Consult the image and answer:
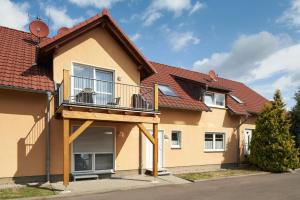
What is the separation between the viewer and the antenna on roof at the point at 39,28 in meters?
14.8

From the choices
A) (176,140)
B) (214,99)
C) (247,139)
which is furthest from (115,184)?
(247,139)

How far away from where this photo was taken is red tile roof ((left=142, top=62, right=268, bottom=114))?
16.9 meters

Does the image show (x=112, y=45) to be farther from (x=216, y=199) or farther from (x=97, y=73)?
(x=216, y=199)

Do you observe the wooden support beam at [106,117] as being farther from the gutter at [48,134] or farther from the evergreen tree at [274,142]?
the evergreen tree at [274,142]

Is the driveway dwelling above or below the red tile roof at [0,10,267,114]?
below

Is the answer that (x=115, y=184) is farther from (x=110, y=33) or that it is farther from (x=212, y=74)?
(x=212, y=74)

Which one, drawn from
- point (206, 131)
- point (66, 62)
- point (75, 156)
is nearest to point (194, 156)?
point (206, 131)

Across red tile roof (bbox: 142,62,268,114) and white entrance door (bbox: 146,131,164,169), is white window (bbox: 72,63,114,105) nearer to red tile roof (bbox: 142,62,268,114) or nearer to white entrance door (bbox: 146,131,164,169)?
red tile roof (bbox: 142,62,268,114)

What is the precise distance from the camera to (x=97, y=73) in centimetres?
1402

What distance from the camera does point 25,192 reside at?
10.3 metres

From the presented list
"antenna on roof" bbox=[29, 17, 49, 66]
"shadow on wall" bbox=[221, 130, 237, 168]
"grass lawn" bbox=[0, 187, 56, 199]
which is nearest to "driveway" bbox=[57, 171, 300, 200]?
"grass lawn" bbox=[0, 187, 56, 199]

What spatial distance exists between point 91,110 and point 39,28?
577cm

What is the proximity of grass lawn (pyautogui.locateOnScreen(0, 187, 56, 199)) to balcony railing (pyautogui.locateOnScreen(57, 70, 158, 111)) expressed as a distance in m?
3.05

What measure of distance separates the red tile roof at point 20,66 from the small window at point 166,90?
20.9 feet
